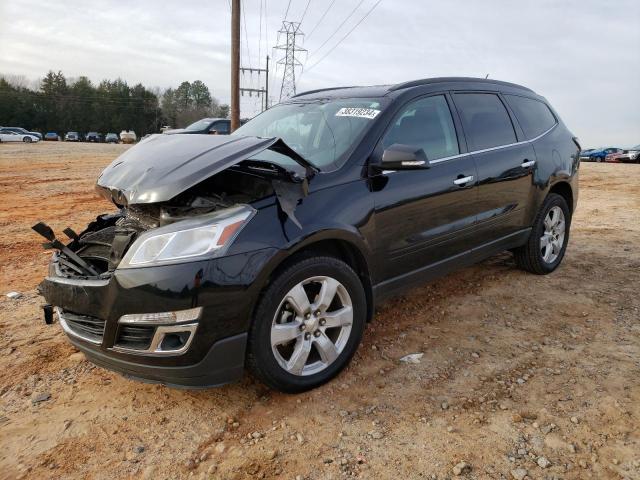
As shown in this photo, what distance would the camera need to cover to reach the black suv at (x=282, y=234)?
91.9 inches

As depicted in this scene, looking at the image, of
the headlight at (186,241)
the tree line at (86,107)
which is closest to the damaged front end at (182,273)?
the headlight at (186,241)

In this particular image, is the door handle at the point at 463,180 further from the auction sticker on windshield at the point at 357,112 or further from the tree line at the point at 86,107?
the tree line at the point at 86,107

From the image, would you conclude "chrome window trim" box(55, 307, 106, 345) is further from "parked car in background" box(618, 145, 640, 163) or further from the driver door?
"parked car in background" box(618, 145, 640, 163)

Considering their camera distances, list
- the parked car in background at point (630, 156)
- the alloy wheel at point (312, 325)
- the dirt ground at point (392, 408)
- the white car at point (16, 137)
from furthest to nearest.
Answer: the white car at point (16, 137), the parked car in background at point (630, 156), the alloy wheel at point (312, 325), the dirt ground at point (392, 408)

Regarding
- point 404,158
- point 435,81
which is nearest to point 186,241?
point 404,158

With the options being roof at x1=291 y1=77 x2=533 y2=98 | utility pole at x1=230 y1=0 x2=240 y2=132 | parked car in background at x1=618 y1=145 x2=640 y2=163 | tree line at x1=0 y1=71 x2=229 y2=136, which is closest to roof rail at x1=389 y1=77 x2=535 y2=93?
roof at x1=291 y1=77 x2=533 y2=98

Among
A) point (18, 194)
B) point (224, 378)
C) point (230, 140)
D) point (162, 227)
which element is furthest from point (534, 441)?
point (18, 194)

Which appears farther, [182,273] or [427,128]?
[427,128]

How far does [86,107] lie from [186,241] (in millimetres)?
84622

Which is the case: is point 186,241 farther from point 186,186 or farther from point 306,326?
point 306,326

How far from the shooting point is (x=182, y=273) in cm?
226

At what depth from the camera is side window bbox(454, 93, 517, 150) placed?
149 inches

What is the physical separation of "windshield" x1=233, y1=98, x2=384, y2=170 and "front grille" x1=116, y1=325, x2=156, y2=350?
1194 mm

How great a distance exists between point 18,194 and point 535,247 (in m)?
10.6
